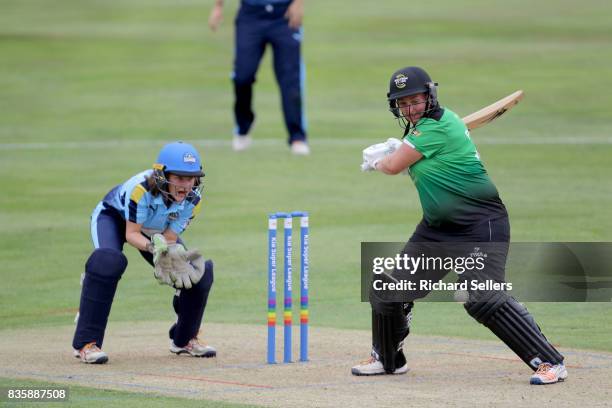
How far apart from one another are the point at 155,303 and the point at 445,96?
12183mm

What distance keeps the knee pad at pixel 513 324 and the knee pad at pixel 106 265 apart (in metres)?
2.50

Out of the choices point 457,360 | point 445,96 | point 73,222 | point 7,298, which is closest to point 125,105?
point 445,96

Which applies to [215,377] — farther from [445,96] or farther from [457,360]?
[445,96]

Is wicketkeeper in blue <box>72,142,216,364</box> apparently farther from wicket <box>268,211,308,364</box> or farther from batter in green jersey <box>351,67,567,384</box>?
batter in green jersey <box>351,67,567,384</box>

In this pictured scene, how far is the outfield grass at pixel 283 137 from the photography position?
12492 mm

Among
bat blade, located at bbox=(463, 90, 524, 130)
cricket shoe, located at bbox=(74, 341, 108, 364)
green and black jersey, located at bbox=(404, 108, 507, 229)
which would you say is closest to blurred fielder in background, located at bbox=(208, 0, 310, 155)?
bat blade, located at bbox=(463, 90, 524, 130)

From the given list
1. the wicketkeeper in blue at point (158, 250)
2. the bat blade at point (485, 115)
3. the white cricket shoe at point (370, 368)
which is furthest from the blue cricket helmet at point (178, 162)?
the bat blade at point (485, 115)

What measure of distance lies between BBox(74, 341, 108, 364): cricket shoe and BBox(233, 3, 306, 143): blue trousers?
8732mm

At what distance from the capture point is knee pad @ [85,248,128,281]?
30.3ft

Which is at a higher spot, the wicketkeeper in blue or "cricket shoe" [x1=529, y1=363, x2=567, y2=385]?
the wicketkeeper in blue

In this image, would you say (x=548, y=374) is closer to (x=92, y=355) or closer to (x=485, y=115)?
(x=485, y=115)

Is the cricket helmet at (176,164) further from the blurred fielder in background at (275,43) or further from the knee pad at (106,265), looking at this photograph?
the blurred fielder in background at (275,43)

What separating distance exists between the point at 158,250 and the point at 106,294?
52cm

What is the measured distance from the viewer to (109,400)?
8023 mm
